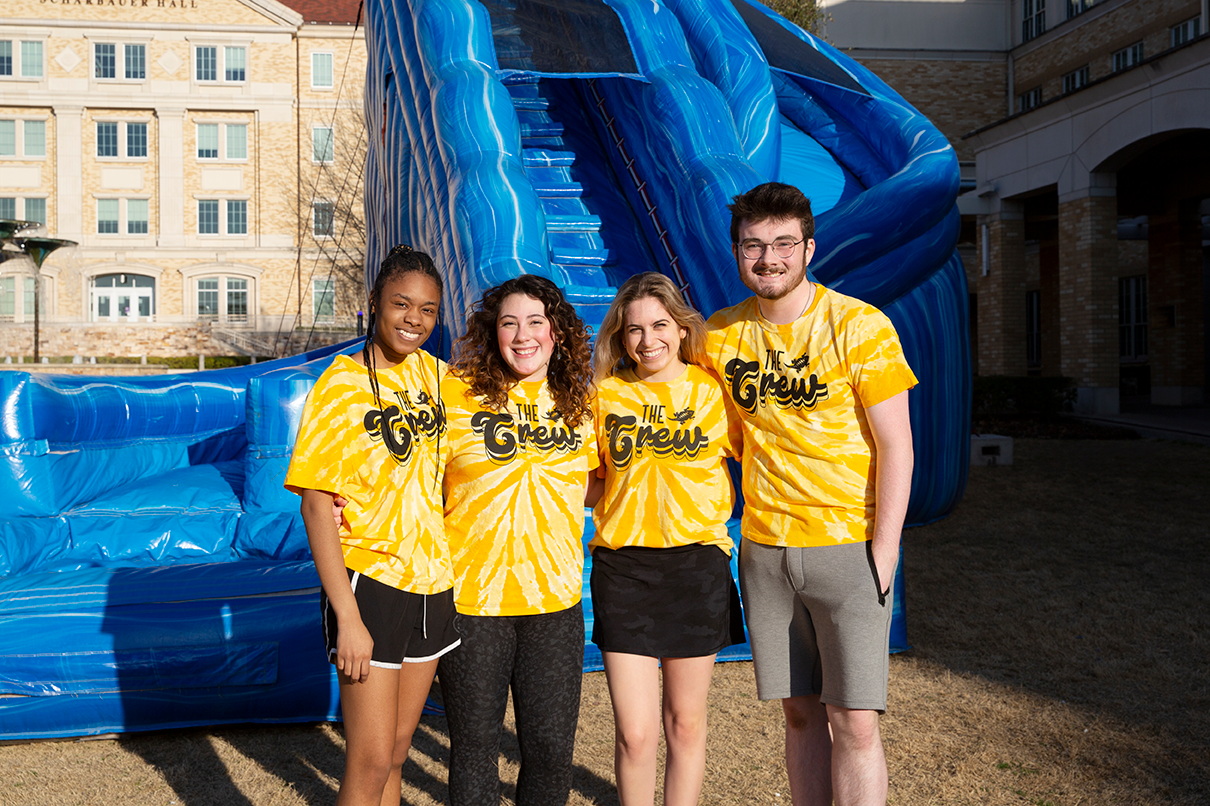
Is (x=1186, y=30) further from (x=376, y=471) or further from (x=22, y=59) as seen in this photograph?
(x=22, y=59)

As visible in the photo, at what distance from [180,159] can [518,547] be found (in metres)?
32.3

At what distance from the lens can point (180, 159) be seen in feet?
98.9

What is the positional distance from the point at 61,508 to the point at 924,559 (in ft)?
15.4

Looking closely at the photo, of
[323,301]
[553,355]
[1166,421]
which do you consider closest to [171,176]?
[323,301]

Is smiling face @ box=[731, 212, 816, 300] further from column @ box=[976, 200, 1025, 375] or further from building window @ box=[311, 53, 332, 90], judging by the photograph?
building window @ box=[311, 53, 332, 90]

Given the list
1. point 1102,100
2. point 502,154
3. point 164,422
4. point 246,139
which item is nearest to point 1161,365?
point 1102,100

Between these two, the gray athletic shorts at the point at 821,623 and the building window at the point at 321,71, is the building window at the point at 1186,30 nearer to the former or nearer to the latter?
the gray athletic shorts at the point at 821,623

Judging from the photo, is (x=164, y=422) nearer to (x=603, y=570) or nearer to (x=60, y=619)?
(x=60, y=619)

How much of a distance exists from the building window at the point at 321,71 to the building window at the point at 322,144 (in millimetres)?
1397

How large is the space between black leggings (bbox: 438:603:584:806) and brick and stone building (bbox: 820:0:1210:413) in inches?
500

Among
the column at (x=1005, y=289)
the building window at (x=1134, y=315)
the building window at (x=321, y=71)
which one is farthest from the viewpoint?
the building window at (x=321, y=71)

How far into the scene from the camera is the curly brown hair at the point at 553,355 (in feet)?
6.87

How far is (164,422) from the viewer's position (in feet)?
17.5

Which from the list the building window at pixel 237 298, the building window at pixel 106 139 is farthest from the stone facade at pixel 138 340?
the building window at pixel 106 139
